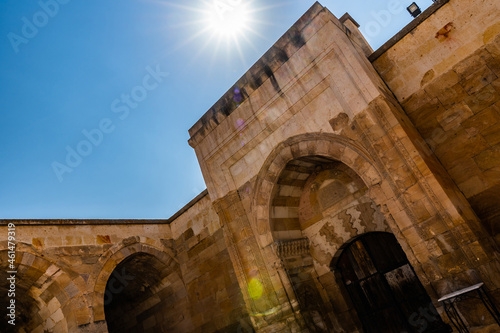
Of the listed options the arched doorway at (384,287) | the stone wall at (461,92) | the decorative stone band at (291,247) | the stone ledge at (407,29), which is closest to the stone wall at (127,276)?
the decorative stone band at (291,247)

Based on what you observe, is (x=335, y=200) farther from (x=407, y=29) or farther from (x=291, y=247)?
(x=407, y=29)

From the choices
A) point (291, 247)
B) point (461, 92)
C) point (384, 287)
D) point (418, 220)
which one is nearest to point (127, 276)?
point (291, 247)

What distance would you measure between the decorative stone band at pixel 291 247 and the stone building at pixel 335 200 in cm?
3

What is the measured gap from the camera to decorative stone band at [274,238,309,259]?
5516mm

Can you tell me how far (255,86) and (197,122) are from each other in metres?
1.78

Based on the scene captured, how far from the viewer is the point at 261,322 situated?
17.5 feet

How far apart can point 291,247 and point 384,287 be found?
166cm

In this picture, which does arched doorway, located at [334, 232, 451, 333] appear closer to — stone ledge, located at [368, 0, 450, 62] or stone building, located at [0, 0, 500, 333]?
stone building, located at [0, 0, 500, 333]

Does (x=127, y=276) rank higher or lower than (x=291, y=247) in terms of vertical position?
higher

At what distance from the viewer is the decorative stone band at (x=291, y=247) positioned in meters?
5.52

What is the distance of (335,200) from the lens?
5840 mm

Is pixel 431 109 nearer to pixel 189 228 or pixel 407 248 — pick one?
pixel 407 248

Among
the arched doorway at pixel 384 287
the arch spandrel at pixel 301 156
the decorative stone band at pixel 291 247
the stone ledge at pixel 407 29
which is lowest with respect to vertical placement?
the arched doorway at pixel 384 287

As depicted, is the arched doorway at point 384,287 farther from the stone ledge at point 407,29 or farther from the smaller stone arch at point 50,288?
the smaller stone arch at point 50,288
